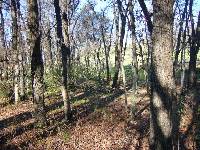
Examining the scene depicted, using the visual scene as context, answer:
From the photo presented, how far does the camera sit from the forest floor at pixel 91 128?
1485cm

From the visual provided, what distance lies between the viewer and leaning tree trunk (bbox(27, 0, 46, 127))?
52.9ft

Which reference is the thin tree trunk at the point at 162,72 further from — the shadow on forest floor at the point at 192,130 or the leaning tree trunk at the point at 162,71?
the shadow on forest floor at the point at 192,130

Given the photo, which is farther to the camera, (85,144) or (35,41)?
(35,41)

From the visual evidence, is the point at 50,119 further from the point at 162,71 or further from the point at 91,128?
the point at 162,71

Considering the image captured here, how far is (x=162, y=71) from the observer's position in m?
8.49

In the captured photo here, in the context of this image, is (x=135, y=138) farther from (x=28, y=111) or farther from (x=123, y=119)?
(x=28, y=111)

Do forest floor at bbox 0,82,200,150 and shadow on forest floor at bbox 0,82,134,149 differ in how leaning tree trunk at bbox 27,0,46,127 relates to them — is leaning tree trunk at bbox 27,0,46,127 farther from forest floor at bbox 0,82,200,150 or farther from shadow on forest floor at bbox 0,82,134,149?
forest floor at bbox 0,82,200,150

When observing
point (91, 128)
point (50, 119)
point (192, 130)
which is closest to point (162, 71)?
point (91, 128)

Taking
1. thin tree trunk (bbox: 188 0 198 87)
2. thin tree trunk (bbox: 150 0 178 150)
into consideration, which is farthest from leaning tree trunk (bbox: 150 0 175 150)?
thin tree trunk (bbox: 188 0 198 87)

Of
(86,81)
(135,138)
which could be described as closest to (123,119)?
(135,138)

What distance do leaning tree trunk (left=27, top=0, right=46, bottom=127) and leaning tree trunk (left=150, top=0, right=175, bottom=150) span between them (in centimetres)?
849

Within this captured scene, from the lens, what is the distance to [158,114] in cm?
859

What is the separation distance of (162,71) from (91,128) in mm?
9006

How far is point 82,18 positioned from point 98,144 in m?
56.3
